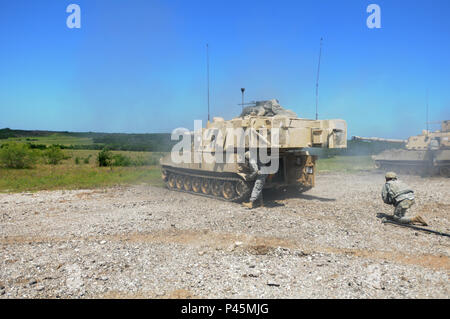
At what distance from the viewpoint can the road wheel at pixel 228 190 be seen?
1085cm

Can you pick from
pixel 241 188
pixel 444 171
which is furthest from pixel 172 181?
pixel 444 171

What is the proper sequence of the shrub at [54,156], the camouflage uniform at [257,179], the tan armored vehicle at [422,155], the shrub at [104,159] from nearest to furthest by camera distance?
the camouflage uniform at [257,179] → the tan armored vehicle at [422,155] → the shrub at [104,159] → the shrub at [54,156]

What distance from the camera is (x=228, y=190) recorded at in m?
11.1

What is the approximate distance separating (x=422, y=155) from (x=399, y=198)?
13254 millimetres

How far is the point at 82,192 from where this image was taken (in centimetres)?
1344

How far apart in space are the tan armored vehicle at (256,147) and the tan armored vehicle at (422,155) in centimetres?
706

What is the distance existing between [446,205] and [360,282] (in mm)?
7083

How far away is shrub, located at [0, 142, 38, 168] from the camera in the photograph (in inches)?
898

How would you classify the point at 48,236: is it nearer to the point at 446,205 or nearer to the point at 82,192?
the point at 82,192

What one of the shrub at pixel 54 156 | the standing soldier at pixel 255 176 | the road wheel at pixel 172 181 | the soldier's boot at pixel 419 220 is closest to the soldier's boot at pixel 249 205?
the standing soldier at pixel 255 176

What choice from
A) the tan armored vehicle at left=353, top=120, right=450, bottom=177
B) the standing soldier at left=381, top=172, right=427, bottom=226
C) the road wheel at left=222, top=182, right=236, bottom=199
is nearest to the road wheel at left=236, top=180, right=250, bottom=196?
the road wheel at left=222, top=182, right=236, bottom=199

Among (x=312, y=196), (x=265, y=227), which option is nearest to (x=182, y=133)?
(x=312, y=196)

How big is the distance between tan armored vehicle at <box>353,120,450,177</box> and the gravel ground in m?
8.72

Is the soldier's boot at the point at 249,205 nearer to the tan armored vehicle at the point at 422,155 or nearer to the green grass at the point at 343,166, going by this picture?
the tan armored vehicle at the point at 422,155
